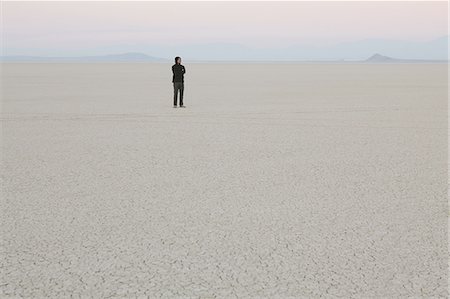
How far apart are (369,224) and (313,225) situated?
1.83ft

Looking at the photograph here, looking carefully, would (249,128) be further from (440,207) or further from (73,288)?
(73,288)

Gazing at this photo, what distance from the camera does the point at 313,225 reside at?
207 inches

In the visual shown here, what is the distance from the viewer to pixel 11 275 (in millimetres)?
4141

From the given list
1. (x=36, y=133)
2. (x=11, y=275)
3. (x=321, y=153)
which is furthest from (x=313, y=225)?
(x=36, y=133)

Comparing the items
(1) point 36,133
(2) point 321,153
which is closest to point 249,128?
(2) point 321,153

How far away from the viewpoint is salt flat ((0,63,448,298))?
4.04 m

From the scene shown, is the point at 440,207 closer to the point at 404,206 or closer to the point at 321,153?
the point at 404,206

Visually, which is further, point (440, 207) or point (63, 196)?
point (63, 196)

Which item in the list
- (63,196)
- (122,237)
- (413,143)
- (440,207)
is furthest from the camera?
(413,143)

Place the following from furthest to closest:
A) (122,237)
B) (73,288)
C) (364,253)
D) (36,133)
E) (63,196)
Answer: (36,133)
(63,196)
(122,237)
(364,253)
(73,288)

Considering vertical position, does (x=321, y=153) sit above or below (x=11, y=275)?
above

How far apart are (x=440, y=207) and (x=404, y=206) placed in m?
0.39

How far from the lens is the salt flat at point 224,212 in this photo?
13.2 feet

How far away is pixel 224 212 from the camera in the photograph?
5.71 metres
